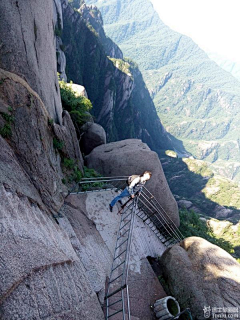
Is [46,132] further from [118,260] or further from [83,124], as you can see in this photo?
[83,124]

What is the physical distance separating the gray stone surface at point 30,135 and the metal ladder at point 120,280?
2356mm

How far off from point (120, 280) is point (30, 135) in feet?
15.3

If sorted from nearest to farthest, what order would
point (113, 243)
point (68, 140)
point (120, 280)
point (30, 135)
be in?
→ point (30, 135), point (120, 280), point (113, 243), point (68, 140)

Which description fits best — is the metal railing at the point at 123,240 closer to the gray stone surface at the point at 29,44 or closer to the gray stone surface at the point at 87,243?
the gray stone surface at the point at 87,243

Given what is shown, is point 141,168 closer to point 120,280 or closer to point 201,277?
point 201,277

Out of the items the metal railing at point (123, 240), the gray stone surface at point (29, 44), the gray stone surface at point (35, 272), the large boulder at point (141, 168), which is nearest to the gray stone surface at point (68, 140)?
the gray stone surface at point (29, 44)

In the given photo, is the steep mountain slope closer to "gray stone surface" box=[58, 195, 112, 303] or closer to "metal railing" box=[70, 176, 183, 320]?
"metal railing" box=[70, 176, 183, 320]

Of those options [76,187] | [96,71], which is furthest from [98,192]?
[96,71]

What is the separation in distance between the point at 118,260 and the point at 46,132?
4.55 meters

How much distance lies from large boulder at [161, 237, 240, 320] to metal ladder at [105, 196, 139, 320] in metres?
1.71

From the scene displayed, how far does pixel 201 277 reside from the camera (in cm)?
688

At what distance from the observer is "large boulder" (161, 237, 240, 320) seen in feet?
20.8

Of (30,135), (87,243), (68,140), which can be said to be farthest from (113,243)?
(68,140)

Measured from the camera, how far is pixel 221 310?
6117 millimetres
